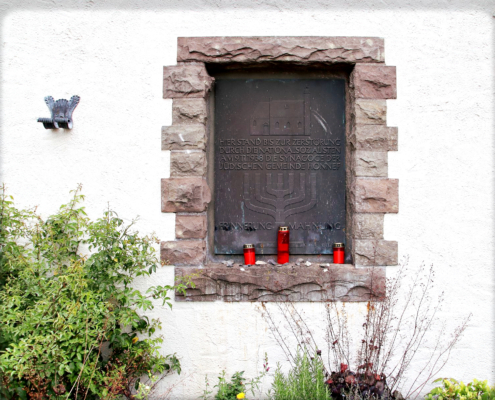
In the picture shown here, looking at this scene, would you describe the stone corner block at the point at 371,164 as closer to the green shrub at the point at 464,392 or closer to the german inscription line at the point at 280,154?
the german inscription line at the point at 280,154

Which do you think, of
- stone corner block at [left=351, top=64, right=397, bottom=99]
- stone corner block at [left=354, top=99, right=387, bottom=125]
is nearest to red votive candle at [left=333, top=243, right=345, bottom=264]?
stone corner block at [left=354, top=99, right=387, bottom=125]

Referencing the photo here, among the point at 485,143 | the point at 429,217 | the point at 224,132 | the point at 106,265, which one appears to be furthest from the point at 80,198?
the point at 485,143

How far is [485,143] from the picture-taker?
3295mm

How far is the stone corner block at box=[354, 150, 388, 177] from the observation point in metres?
3.29

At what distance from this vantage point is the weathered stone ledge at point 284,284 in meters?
3.21

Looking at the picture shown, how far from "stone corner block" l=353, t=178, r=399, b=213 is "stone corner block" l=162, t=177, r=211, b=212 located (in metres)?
1.30

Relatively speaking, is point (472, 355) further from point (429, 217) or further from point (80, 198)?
point (80, 198)

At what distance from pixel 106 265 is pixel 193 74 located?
1677mm

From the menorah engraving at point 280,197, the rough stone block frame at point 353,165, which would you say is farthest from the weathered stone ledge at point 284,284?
the menorah engraving at point 280,197

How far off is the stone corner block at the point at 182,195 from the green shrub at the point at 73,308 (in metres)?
0.33

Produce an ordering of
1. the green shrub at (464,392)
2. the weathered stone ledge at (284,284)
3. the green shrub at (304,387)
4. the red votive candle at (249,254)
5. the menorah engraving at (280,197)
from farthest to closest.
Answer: the menorah engraving at (280,197) < the red votive candle at (249,254) < the weathered stone ledge at (284,284) < the green shrub at (464,392) < the green shrub at (304,387)

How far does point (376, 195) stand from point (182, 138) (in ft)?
5.47

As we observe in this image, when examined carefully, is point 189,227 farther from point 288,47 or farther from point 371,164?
point 288,47

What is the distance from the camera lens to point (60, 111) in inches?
128
